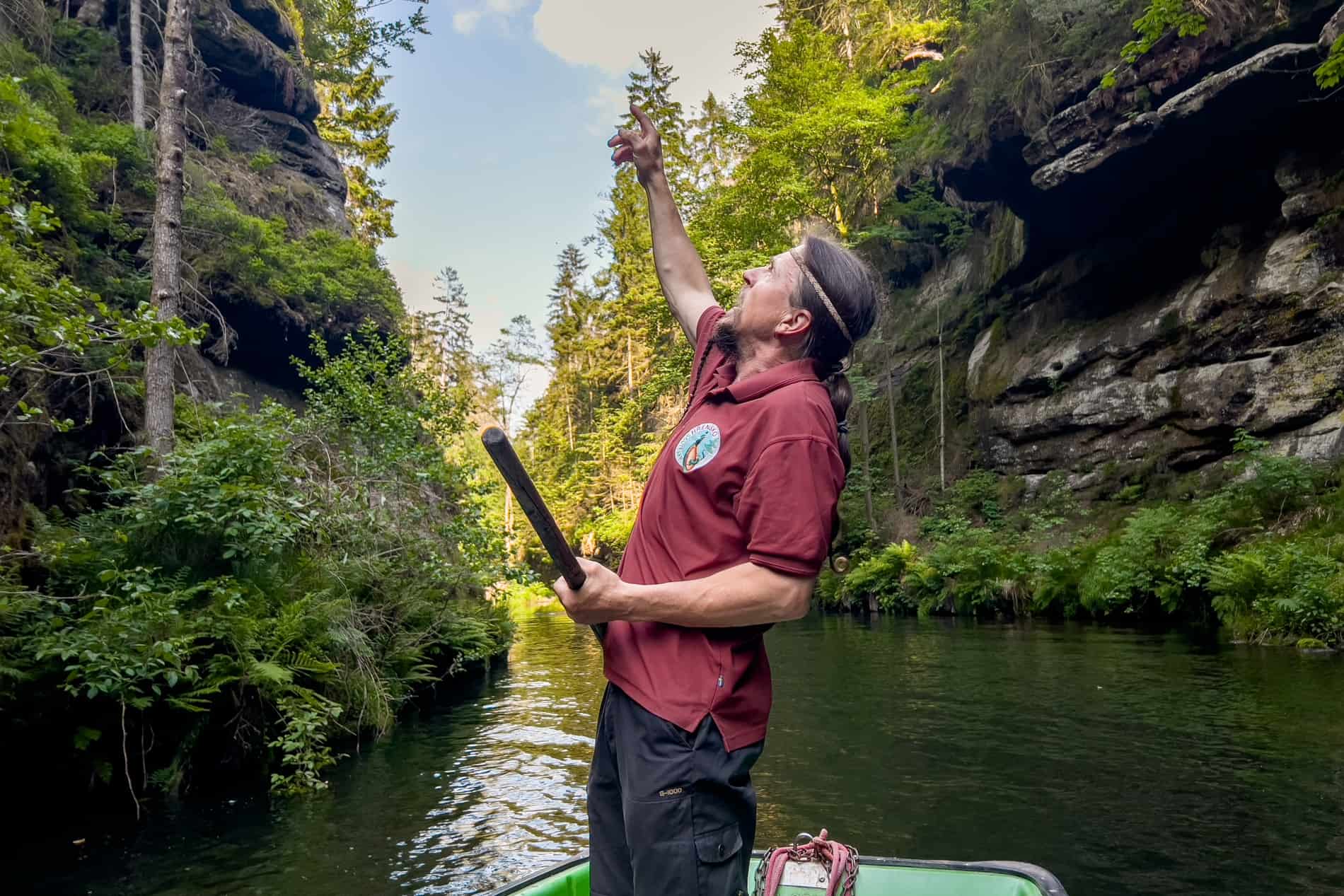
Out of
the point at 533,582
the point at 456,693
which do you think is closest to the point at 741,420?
the point at 533,582

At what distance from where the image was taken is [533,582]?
992 centimetres

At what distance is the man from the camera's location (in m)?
1.28

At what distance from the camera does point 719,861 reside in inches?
50.4

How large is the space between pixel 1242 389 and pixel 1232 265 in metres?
2.63

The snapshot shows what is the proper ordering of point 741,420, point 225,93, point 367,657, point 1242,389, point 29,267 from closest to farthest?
1. point 741,420
2. point 29,267
3. point 367,657
4. point 1242,389
5. point 225,93

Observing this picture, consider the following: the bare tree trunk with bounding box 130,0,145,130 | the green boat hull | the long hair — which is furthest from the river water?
the bare tree trunk with bounding box 130,0,145,130

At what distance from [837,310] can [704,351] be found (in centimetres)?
39

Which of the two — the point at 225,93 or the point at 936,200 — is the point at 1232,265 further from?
the point at 225,93

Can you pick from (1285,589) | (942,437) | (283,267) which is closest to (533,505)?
(1285,589)

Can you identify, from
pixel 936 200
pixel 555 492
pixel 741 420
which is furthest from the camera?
pixel 555 492

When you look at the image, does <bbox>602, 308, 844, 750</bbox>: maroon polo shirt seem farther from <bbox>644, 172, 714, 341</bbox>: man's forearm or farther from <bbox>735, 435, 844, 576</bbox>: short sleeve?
<bbox>644, 172, 714, 341</bbox>: man's forearm

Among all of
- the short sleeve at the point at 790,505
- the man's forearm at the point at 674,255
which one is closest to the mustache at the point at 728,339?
the short sleeve at the point at 790,505

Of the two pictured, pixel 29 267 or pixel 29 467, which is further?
pixel 29 467

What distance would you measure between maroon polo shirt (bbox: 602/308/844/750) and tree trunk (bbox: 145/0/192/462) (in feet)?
22.7
